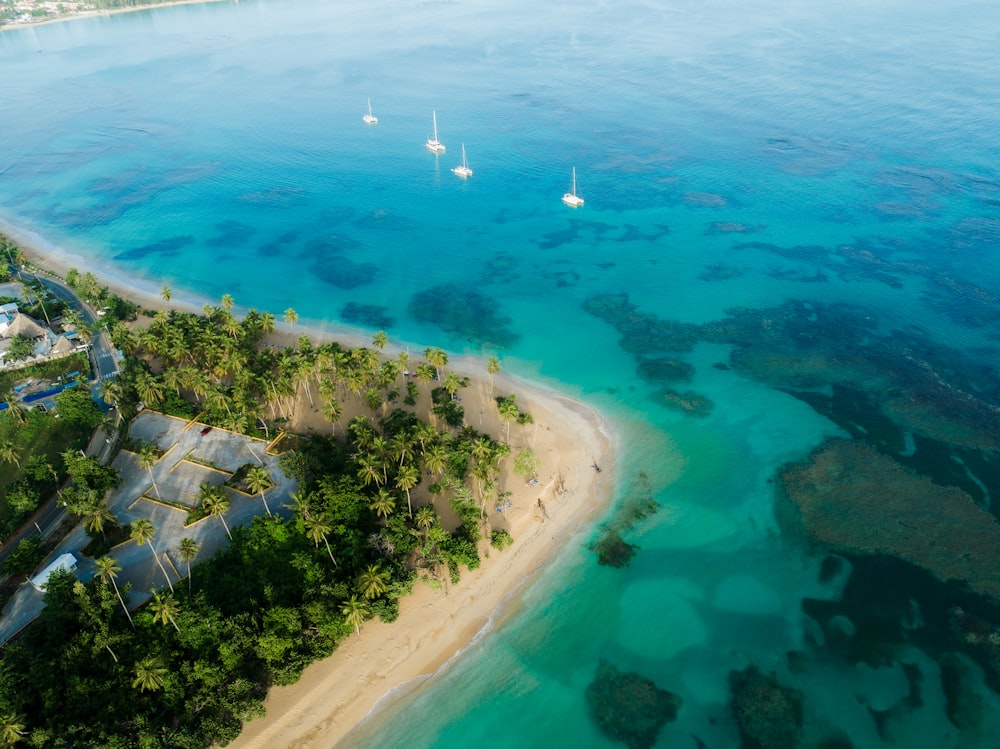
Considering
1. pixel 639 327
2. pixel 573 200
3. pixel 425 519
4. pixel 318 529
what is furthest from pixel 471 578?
pixel 573 200

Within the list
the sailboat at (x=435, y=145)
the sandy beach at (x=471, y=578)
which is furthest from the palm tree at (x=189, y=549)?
Result: the sailboat at (x=435, y=145)

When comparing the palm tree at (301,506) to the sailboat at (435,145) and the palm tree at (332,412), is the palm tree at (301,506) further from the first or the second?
the sailboat at (435,145)

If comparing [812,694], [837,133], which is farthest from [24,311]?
[837,133]

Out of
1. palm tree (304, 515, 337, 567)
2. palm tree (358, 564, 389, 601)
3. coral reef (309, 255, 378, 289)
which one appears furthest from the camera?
coral reef (309, 255, 378, 289)

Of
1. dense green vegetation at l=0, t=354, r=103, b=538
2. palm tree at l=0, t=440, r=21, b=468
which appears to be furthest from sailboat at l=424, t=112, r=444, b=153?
palm tree at l=0, t=440, r=21, b=468

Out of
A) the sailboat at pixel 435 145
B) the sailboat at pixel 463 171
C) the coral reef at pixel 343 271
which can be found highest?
the sailboat at pixel 435 145

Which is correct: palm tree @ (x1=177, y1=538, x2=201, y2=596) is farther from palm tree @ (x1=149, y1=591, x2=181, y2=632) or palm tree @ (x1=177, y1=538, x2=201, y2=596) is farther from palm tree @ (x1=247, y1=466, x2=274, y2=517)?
palm tree @ (x1=247, y1=466, x2=274, y2=517)
